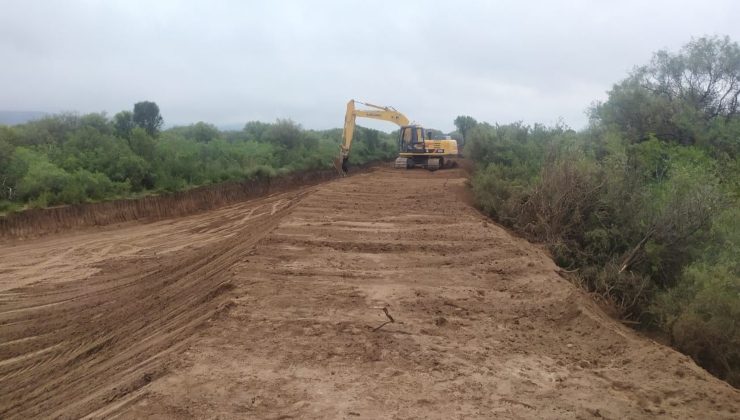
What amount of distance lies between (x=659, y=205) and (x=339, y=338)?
25.4 feet

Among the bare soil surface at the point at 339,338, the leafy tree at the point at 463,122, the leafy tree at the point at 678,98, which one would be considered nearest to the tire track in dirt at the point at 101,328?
the bare soil surface at the point at 339,338

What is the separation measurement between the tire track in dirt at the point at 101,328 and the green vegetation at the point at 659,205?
6.36 m

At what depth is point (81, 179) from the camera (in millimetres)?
18234

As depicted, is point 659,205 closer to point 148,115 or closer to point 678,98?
point 678,98

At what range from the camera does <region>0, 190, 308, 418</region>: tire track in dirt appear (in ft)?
19.7

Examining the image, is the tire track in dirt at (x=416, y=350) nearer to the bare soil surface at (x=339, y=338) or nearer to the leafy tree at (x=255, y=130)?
the bare soil surface at (x=339, y=338)

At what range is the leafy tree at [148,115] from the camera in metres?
34.8

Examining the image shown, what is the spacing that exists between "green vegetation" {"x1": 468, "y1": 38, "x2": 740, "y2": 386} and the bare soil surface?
95cm

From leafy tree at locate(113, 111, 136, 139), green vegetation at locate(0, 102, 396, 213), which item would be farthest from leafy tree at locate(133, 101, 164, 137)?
leafy tree at locate(113, 111, 136, 139)

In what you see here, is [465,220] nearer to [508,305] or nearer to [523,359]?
[508,305]

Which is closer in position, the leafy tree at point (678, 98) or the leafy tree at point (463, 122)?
the leafy tree at point (678, 98)

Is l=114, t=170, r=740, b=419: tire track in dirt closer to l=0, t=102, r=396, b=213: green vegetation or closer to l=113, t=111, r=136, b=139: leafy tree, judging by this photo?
l=0, t=102, r=396, b=213: green vegetation

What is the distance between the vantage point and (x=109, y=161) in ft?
67.1

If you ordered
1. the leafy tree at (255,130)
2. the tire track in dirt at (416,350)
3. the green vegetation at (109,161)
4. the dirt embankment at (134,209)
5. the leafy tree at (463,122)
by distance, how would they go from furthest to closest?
the leafy tree at (463,122) < the leafy tree at (255,130) < the green vegetation at (109,161) < the dirt embankment at (134,209) < the tire track in dirt at (416,350)
